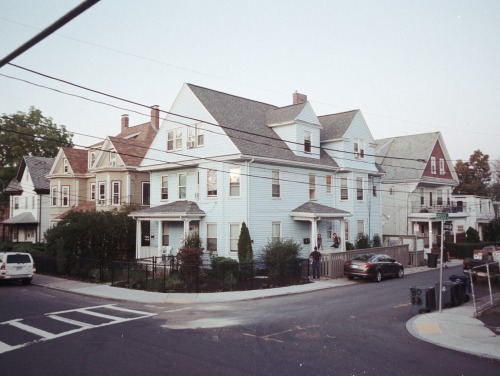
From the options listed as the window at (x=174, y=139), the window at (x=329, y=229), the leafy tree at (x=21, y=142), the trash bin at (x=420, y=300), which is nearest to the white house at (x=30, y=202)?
the leafy tree at (x=21, y=142)

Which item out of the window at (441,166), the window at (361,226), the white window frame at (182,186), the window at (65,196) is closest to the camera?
the white window frame at (182,186)

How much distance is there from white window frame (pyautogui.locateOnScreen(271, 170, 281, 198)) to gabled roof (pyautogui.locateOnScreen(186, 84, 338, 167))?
43.9 inches

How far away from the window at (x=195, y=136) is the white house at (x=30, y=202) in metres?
25.9

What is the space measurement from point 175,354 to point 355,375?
13.9 ft

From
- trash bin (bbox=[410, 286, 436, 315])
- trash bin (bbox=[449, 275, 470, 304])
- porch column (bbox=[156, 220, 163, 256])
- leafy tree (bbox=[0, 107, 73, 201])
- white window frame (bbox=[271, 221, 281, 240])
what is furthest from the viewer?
leafy tree (bbox=[0, 107, 73, 201])

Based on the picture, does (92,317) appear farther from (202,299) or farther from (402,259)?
(402,259)

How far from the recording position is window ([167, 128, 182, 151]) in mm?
30797

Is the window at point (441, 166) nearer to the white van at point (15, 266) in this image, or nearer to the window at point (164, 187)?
the window at point (164, 187)

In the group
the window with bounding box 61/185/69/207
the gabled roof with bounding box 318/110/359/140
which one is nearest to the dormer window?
the gabled roof with bounding box 318/110/359/140

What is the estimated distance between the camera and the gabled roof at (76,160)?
42.9 meters

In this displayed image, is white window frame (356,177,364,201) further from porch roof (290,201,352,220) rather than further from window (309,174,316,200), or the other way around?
porch roof (290,201,352,220)

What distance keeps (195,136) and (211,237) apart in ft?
22.9

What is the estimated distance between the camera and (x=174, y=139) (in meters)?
31.0

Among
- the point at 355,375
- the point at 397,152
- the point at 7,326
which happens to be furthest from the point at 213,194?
the point at 397,152
